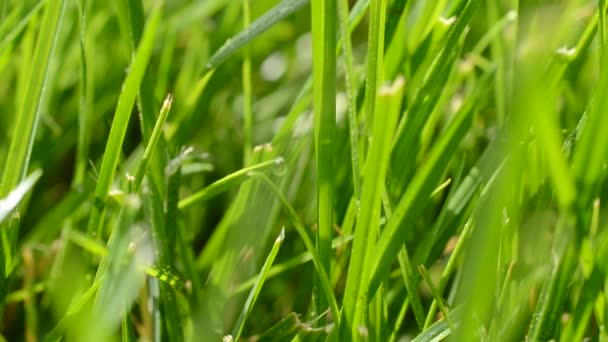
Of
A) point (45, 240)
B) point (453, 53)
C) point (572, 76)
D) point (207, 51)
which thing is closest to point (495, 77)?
point (572, 76)

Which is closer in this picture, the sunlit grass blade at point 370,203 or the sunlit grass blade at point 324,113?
the sunlit grass blade at point 370,203

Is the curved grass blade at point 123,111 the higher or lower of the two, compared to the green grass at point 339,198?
higher

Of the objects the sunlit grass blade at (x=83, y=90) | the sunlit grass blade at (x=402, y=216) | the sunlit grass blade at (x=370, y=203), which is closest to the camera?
the sunlit grass blade at (x=370, y=203)

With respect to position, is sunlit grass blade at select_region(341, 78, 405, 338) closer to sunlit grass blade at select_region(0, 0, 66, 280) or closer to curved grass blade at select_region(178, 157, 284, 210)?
curved grass blade at select_region(178, 157, 284, 210)

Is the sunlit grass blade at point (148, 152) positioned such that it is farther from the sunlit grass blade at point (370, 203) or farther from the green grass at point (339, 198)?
the sunlit grass blade at point (370, 203)

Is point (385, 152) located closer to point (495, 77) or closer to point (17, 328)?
point (495, 77)

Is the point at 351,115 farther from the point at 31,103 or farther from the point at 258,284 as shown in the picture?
the point at 31,103

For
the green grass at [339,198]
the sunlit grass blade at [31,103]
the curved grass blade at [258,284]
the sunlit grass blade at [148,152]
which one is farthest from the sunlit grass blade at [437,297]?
the sunlit grass blade at [31,103]

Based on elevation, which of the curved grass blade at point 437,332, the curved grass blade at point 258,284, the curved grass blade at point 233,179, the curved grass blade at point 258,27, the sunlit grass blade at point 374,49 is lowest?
the curved grass blade at point 437,332
